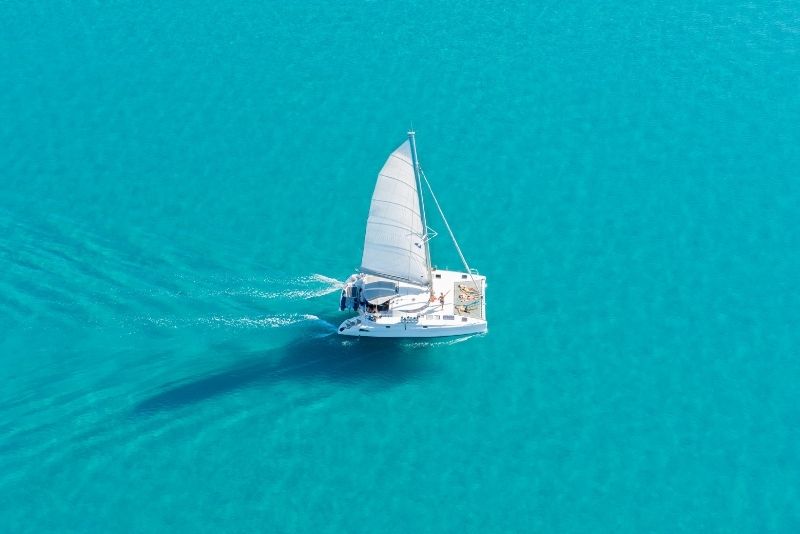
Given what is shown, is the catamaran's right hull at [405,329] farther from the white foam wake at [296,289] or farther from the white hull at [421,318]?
the white foam wake at [296,289]

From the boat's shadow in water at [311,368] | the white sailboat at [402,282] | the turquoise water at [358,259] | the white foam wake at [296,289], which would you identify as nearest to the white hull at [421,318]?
the white sailboat at [402,282]

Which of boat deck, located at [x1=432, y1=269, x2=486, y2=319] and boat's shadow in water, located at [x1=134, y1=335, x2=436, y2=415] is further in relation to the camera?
boat deck, located at [x1=432, y1=269, x2=486, y2=319]

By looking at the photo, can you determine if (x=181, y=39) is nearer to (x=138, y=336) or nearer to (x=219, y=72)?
(x=219, y=72)

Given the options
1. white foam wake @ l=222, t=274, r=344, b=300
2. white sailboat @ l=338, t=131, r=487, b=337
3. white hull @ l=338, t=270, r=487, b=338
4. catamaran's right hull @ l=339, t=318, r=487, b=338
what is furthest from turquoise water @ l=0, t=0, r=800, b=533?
white sailboat @ l=338, t=131, r=487, b=337

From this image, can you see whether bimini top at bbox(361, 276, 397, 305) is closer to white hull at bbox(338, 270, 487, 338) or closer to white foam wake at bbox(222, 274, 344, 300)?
white hull at bbox(338, 270, 487, 338)

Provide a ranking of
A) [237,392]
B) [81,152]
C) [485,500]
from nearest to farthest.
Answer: [485,500], [237,392], [81,152]

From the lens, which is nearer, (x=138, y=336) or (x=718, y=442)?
(x=718, y=442)

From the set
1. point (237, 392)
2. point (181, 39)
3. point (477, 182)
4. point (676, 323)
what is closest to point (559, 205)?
point (477, 182)
